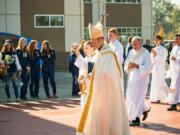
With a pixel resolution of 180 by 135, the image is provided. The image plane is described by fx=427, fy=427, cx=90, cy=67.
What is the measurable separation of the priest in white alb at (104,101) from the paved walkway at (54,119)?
62.4 inches

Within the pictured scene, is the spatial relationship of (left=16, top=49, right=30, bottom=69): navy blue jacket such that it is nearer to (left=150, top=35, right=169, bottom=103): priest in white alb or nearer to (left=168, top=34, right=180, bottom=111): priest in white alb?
(left=150, top=35, right=169, bottom=103): priest in white alb

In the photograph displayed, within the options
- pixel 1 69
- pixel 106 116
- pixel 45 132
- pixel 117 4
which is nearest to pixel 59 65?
pixel 117 4

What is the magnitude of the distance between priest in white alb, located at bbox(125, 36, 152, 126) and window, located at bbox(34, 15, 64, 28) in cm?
2046

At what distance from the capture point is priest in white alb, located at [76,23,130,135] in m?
7.23

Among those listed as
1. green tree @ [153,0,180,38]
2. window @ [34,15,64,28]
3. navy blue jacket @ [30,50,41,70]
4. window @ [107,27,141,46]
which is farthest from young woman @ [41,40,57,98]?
green tree @ [153,0,180,38]

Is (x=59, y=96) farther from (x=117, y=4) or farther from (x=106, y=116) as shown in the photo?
(x=117, y=4)

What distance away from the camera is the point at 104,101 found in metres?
7.29

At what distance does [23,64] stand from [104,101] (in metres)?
7.56

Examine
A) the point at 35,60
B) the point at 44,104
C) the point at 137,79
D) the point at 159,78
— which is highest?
the point at 35,60

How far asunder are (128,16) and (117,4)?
1.46 m

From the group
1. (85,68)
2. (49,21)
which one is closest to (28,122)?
(85,68)

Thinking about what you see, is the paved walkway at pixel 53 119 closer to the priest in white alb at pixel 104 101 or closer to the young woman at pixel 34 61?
the young woman at pixel 34 61

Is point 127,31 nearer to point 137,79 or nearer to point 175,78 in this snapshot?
point 175,78

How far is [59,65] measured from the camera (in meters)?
29.8
